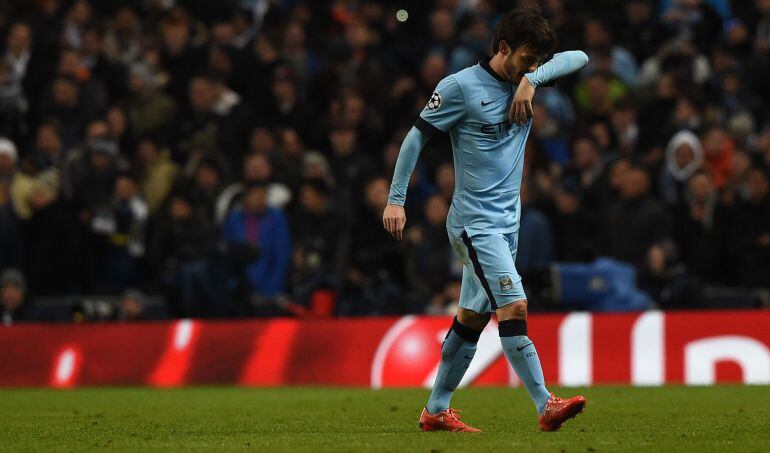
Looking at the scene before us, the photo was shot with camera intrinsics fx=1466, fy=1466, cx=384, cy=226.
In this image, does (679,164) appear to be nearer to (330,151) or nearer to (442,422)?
(330,151)

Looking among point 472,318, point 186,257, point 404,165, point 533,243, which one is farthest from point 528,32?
point 186,257

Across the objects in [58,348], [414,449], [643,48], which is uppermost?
[643,48]

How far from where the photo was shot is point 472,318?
8.59m

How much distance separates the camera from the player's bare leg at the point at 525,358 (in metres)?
8.17

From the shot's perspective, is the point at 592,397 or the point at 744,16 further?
the point at 744,16

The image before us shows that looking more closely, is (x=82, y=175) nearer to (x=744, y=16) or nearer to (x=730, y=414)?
(x=744, y=16)

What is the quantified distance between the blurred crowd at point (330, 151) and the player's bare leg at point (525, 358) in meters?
7.03

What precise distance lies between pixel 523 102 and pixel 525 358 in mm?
1431

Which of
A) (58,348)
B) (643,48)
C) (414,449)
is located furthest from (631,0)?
(414,449)

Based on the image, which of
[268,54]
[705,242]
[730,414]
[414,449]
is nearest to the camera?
[414,449]

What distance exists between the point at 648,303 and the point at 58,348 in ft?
20.4

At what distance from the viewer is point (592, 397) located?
39.0 feet

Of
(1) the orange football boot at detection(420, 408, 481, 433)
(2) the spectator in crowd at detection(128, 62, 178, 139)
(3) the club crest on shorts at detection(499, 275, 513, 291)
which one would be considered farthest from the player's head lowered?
(2) the spectator in crowd at detection(128, 62, 178, 139)

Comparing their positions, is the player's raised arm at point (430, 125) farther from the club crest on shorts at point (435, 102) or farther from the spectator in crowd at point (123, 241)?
the spectator in crowd at point (123, 241)
